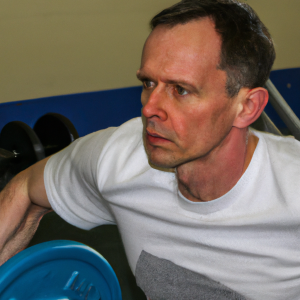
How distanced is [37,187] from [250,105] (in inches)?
24.6

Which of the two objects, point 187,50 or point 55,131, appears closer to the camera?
point 187,50

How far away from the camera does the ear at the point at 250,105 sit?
0.73 metres

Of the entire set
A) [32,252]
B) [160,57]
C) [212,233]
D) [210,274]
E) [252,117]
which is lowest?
[210,274]

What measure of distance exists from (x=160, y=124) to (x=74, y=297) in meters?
0.38

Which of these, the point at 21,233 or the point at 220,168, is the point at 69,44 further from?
the point at 220,168

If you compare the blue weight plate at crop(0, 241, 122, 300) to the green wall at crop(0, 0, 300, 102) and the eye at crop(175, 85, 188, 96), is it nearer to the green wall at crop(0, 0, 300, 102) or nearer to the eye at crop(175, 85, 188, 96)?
the eye at crop(175, 85, 188, 96)

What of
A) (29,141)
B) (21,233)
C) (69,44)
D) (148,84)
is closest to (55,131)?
(29,141)

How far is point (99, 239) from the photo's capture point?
Result: 142 cm

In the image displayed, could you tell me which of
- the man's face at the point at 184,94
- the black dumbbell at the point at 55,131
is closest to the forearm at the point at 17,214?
the man's face at the point at 184,94

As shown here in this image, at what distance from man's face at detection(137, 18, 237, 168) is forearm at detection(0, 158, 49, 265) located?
1.48 ft

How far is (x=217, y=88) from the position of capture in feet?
2.25

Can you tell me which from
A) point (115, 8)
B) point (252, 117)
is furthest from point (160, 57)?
point (115, 8)

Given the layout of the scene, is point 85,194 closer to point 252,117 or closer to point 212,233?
point 212,233

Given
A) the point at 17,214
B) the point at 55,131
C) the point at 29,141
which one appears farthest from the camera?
the point at 55,131
